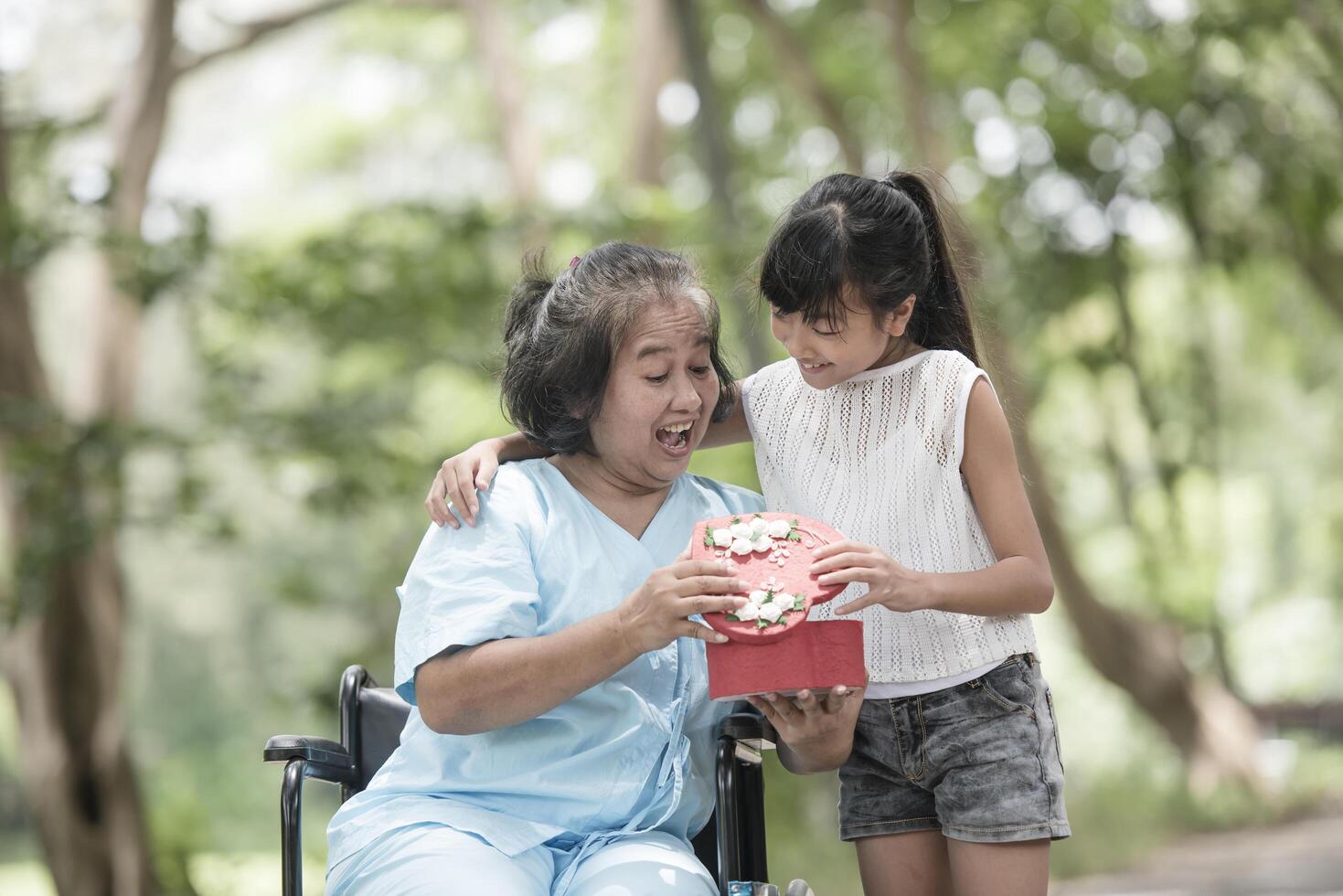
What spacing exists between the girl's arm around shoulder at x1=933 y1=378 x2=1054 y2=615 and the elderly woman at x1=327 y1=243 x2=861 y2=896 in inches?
10.9

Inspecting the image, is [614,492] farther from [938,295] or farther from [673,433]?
→ [938,295]

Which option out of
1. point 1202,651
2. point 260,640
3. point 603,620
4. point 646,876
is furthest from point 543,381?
point 260,640

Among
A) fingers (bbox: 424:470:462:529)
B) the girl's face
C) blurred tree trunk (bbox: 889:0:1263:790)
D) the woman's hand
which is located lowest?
blurred tree trunk (bbox: 889:0:1263:790)

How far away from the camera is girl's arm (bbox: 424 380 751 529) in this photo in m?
2.05

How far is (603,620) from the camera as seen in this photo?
5.97ft

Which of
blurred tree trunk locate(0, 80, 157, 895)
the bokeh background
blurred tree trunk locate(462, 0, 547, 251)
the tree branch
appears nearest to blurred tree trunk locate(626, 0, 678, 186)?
the bokeh background

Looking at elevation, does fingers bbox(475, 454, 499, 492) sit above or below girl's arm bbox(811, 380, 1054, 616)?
above

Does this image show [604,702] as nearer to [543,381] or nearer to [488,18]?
[543,381]

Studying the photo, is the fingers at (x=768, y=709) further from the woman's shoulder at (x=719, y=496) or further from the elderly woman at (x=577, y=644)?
the woman's shoulder at (x=719, y=496)

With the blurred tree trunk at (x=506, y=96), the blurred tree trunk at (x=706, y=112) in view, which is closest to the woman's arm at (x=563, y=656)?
the blurred tree trunk at (x=706, y=112)

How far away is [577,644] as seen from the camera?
72.2 inches

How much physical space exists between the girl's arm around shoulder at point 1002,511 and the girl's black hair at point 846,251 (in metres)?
0.19

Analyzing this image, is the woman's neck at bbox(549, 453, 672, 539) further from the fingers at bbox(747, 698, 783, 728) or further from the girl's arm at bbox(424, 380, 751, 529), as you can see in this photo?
the fingers at bbox(747, 698, 783, 728)

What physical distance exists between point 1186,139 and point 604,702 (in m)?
7.84
